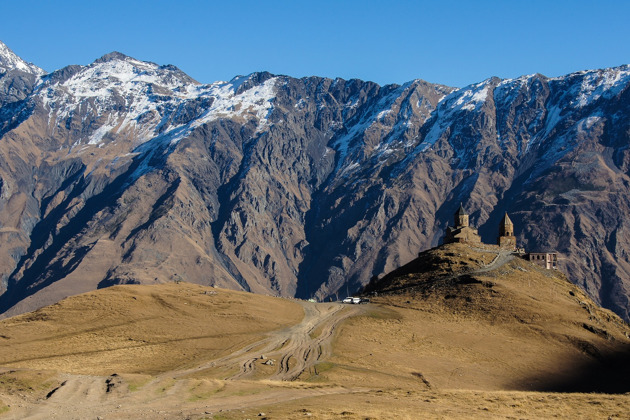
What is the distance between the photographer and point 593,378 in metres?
83.3

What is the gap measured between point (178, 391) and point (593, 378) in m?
50.2

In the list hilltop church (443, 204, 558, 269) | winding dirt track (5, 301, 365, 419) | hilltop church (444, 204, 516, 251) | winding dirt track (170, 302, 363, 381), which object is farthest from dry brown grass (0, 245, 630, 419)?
hilltop church (444, 204, 516, 251)

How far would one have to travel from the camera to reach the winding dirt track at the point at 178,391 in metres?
50.0

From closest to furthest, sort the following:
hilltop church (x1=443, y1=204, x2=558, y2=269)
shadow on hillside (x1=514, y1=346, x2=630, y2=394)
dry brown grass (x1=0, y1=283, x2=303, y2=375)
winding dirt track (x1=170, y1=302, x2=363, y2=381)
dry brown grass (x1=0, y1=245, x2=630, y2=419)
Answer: dry brown grass (x1=0, y1=245, x2=630, y2=419), winding dirt track (x1=170, y1=302, x2=363, y2=381), dry brown grass (x1=0, y1=283, x2=303, y2=375), shadow on hillside (x1=514, y1=346, x2=630, y2=394), hilltop church (x1=443, y1=204, x2=558, y2=269)

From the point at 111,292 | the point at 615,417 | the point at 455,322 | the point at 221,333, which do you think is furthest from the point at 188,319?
the point at 615,417

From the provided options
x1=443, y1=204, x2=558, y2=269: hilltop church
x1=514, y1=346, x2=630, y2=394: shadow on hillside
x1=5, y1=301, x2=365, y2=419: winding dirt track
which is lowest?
x1=5, y1=301, x2=365, y2=419: winding dirt track

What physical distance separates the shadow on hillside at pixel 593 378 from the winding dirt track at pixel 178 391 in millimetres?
23088

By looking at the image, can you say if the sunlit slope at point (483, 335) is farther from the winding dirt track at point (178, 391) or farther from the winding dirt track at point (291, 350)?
the winding dirt track at point (178, 391)

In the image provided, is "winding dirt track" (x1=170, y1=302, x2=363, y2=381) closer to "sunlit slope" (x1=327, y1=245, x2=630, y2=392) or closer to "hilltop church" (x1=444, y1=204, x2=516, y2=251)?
"sunlit slope" (x1=327, y1=245, x2=630, y2=392)

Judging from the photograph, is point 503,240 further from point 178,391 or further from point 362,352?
point 178,391

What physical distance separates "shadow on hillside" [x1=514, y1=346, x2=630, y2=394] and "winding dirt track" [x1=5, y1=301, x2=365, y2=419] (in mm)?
23088

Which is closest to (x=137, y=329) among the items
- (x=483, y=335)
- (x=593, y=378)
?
(x=483, y=335)

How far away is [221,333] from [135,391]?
1246 inches

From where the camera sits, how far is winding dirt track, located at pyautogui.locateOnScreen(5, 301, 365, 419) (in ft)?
164
